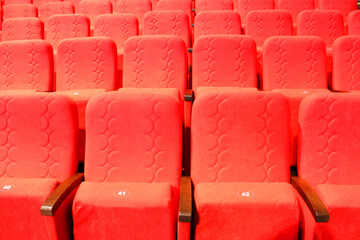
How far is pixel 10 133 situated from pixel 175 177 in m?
0.18

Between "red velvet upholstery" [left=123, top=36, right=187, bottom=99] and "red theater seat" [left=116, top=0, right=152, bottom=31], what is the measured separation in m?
0.32

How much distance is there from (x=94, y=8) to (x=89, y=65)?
1.27 feet

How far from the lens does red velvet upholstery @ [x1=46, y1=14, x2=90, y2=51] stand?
65 cm

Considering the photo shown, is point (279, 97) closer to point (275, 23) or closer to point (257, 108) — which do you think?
point (257, 108)

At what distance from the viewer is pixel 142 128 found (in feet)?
1.03

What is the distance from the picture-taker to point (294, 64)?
1.57 ft

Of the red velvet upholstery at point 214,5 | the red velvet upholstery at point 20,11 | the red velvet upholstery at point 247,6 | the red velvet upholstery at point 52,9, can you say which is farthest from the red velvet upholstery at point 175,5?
the red velvet upholstery at point 20,11

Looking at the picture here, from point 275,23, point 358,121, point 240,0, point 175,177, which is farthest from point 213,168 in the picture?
point 240,0

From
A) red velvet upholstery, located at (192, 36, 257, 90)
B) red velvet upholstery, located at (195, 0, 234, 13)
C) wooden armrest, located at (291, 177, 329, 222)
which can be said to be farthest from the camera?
red velvet upholstery, located at (195, 0, 234, 13)

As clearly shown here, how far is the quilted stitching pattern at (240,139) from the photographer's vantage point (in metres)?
0.31

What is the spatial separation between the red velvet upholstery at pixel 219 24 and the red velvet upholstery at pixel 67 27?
0.24 metres

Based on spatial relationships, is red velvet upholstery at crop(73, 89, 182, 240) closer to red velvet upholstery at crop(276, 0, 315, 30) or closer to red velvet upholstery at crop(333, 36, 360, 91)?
red velvet upholstery at crop(333, 36, 360, 91)

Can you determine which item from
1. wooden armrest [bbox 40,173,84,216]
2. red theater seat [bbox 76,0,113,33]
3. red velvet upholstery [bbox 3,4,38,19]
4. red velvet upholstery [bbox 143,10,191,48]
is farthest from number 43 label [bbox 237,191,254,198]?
red velvet upholstery [bbox 3,4,38,19]

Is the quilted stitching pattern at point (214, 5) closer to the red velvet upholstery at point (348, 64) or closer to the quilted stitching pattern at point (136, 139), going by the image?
Answer: the red velvet upholstery at point (348, 64)
